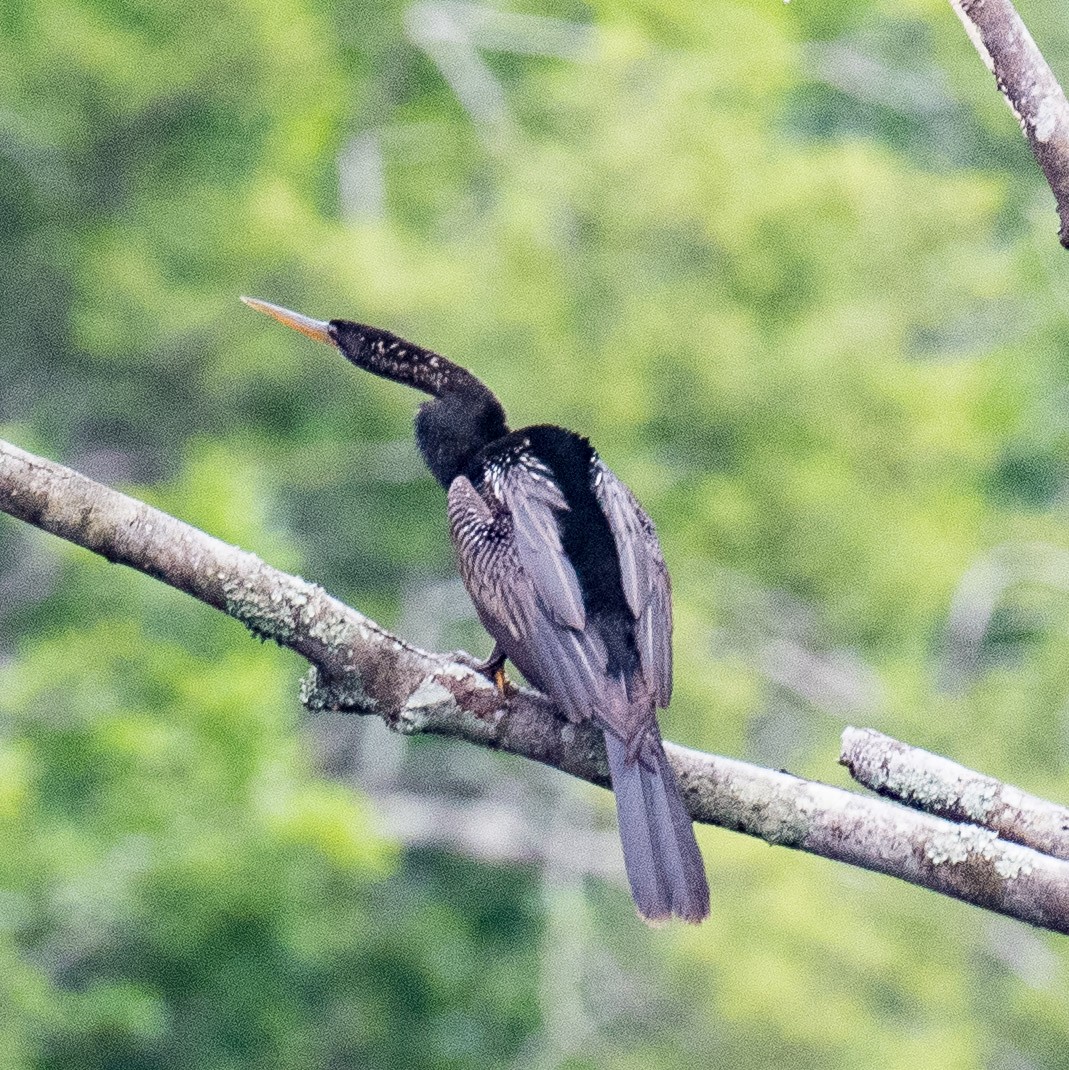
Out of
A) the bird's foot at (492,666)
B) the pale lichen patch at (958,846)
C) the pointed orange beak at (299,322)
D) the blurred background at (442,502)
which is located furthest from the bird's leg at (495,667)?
the blurred background at (442,502)

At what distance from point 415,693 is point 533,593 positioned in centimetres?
56

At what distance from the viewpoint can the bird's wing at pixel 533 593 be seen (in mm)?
3766

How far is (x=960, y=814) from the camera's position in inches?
136

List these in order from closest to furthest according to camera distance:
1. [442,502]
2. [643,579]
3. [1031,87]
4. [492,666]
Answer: [1031,87] < [492,666] < [643,579] < [442,502]

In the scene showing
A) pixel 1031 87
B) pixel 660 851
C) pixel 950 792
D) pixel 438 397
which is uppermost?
pixel 1031 87

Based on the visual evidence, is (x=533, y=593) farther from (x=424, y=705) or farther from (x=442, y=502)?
(x=442, y=502)

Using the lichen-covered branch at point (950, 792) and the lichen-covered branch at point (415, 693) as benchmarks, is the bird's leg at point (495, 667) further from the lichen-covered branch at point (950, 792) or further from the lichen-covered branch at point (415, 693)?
the lichen-covered branch at point (950, 792)

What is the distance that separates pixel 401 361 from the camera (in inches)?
185

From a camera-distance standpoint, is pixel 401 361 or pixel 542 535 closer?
pixel 542 535

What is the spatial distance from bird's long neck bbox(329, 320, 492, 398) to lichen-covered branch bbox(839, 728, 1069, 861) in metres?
1.66

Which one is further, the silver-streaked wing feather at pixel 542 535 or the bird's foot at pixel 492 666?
the silver-streaked wing feather at pixel 542 535

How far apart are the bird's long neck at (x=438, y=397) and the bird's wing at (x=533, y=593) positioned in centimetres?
36

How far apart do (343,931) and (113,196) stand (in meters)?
5.81

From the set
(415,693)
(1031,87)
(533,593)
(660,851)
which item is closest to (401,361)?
(533,593)
